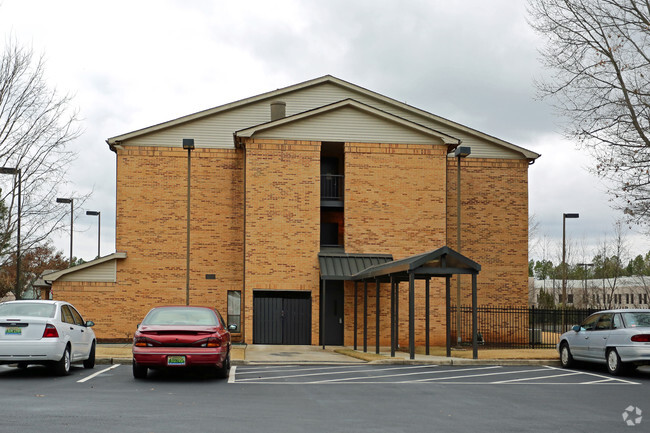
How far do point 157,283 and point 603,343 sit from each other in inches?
696

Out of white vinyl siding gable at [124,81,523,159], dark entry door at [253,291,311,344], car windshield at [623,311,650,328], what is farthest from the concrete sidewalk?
white vinyl siding gable at [124,81,523,159]

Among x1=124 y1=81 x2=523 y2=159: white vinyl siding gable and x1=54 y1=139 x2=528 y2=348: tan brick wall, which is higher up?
x1=124 y1=81 x2=523 y2=159: white vinyl siding gable

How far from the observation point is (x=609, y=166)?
876 inches

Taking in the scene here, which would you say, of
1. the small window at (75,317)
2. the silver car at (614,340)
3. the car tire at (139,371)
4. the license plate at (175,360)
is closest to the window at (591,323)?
the silver car at (614,340)

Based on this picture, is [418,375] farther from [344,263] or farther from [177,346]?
[344,263]

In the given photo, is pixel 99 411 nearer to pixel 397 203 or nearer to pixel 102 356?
pixel 102 356

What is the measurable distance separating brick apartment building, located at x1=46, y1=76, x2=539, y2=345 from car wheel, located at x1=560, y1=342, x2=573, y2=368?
8.83 meters

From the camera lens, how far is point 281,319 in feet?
91.5

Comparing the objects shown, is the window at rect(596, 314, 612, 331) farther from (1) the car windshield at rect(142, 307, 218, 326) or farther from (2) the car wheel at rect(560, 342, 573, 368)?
(1) the car windshield at rect(142, 307, 218, 326)

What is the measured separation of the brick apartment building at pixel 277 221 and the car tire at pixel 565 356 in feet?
29.0

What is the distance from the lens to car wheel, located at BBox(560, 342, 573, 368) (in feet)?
62.5

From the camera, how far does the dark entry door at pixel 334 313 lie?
28219 millimetres

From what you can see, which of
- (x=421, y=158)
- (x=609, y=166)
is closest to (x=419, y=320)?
(x=421, y=158)

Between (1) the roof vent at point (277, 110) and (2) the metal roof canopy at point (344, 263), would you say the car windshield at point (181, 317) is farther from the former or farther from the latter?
(1) the roof vent at point (277, 110)
